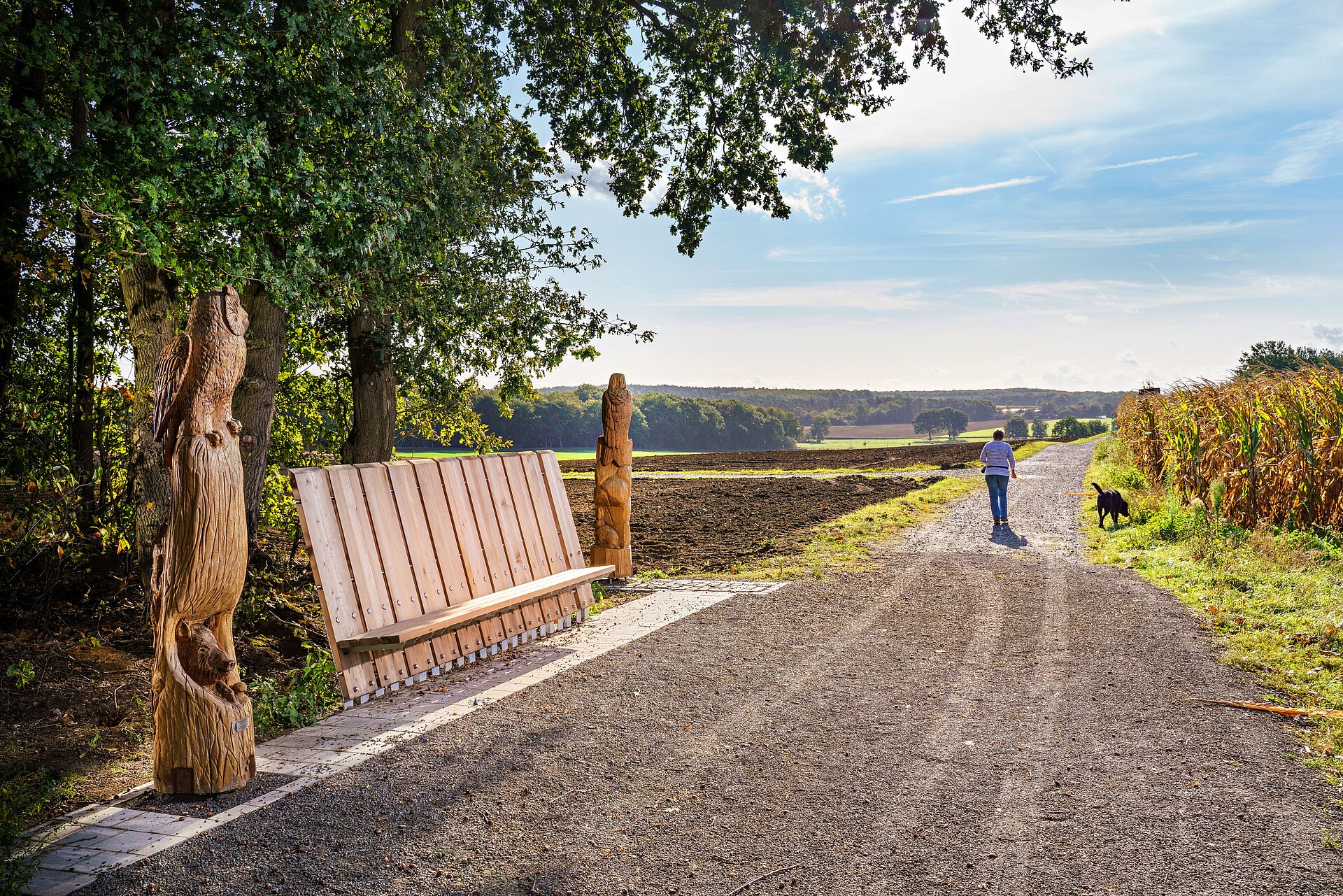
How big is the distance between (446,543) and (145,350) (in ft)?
9.85

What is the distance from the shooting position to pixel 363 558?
5.98 m

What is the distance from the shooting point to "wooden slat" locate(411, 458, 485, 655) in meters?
6.73

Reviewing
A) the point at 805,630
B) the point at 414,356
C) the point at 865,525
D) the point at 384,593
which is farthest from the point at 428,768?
the point at 865,525

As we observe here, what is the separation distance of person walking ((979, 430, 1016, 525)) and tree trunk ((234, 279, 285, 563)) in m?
11.2

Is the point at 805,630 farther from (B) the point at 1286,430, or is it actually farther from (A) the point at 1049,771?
(B) the point at 1286,430

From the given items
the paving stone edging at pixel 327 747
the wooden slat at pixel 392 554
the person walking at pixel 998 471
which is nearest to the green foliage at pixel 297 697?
the paving stone edging at pixel 327 747

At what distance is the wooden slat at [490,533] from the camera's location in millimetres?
7320

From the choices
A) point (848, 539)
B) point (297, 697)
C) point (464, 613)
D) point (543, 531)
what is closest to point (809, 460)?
point (848, 539)

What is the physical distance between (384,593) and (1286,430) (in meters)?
12.4

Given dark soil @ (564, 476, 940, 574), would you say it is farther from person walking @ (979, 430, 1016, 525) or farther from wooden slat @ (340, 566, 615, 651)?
wooden slat @ (340, 566, 615, 651)

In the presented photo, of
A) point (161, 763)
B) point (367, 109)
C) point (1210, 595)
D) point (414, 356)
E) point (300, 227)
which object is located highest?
point (367, 109)

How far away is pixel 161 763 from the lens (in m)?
4.43

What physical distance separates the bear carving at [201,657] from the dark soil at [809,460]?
26.2 m

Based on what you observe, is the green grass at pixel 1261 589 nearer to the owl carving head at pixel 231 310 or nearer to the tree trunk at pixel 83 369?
the owl carving head at pixel 231 310
